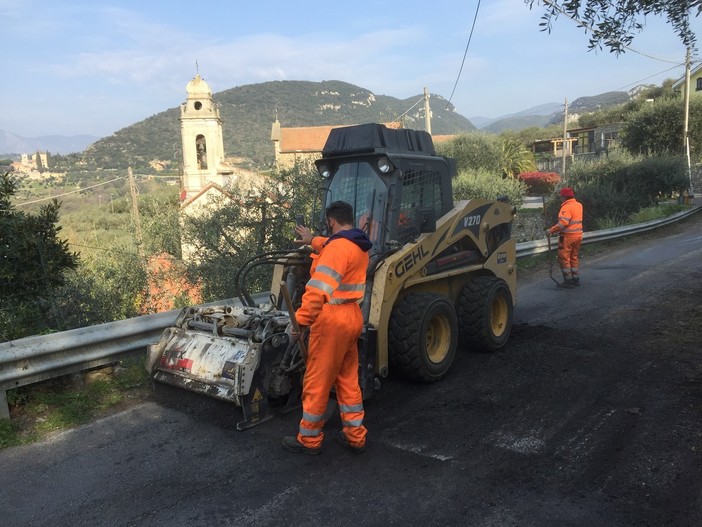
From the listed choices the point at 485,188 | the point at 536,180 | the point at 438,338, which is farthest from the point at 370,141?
the point at 536,180

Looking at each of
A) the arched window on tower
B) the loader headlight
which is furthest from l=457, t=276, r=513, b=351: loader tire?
the arched window on tower

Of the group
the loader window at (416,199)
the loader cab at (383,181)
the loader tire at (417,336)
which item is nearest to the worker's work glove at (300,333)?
the loader tire at (417,336)

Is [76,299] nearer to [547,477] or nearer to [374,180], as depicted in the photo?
[374,180]

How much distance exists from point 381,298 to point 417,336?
0.48m

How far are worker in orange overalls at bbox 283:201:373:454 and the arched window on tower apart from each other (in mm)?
33626

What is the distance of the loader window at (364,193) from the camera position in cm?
500

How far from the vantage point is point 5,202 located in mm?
5609

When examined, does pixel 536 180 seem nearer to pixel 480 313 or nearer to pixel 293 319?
pixel 480 313

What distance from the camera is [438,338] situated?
17.3 ft

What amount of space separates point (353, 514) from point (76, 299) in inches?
182

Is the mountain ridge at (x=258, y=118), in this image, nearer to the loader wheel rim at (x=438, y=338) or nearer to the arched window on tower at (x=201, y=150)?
the arched window on tower at (x=201, y=150)

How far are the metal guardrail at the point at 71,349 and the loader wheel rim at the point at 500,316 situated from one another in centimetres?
342

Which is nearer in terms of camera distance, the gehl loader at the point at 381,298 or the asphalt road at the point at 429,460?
the asphalt road at the point at 429,460

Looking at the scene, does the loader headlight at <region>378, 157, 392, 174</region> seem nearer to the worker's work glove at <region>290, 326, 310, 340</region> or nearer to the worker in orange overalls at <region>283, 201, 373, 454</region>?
the worker in orange overalls at <region>283, 201, 373, 454</region>
